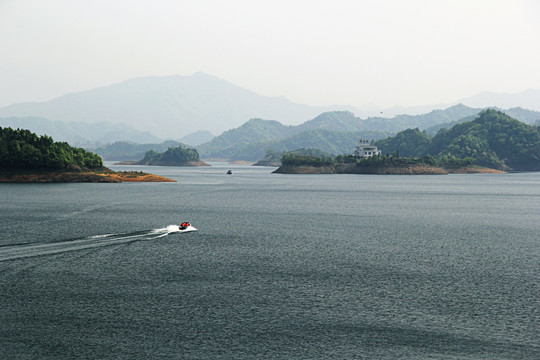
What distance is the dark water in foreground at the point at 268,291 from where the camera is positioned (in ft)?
67.3

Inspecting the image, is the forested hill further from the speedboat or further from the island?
the speedboat

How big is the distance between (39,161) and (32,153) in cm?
408

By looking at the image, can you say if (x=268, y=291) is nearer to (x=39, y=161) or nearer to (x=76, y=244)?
(x=76, y=244)

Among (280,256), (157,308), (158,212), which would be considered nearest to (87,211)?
(158,212)

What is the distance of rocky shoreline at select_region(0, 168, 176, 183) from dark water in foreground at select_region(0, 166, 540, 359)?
97201 mm

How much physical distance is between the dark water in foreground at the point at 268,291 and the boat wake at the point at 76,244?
0.57 feet

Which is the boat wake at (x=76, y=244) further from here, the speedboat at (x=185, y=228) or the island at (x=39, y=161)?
the island at (x=39, y=161)

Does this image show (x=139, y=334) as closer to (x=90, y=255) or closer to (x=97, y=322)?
(x=97, y=322)

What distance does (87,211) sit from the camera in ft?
260

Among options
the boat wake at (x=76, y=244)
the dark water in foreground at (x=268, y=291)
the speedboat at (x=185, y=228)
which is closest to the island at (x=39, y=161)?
the dark water in foreground at (x=268, y=291)

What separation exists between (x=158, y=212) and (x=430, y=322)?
2459 inches

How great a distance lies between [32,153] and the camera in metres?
Answer: 146

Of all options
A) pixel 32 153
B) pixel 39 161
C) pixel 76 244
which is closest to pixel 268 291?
pixel 76 244

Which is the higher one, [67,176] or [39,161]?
[39,161]
